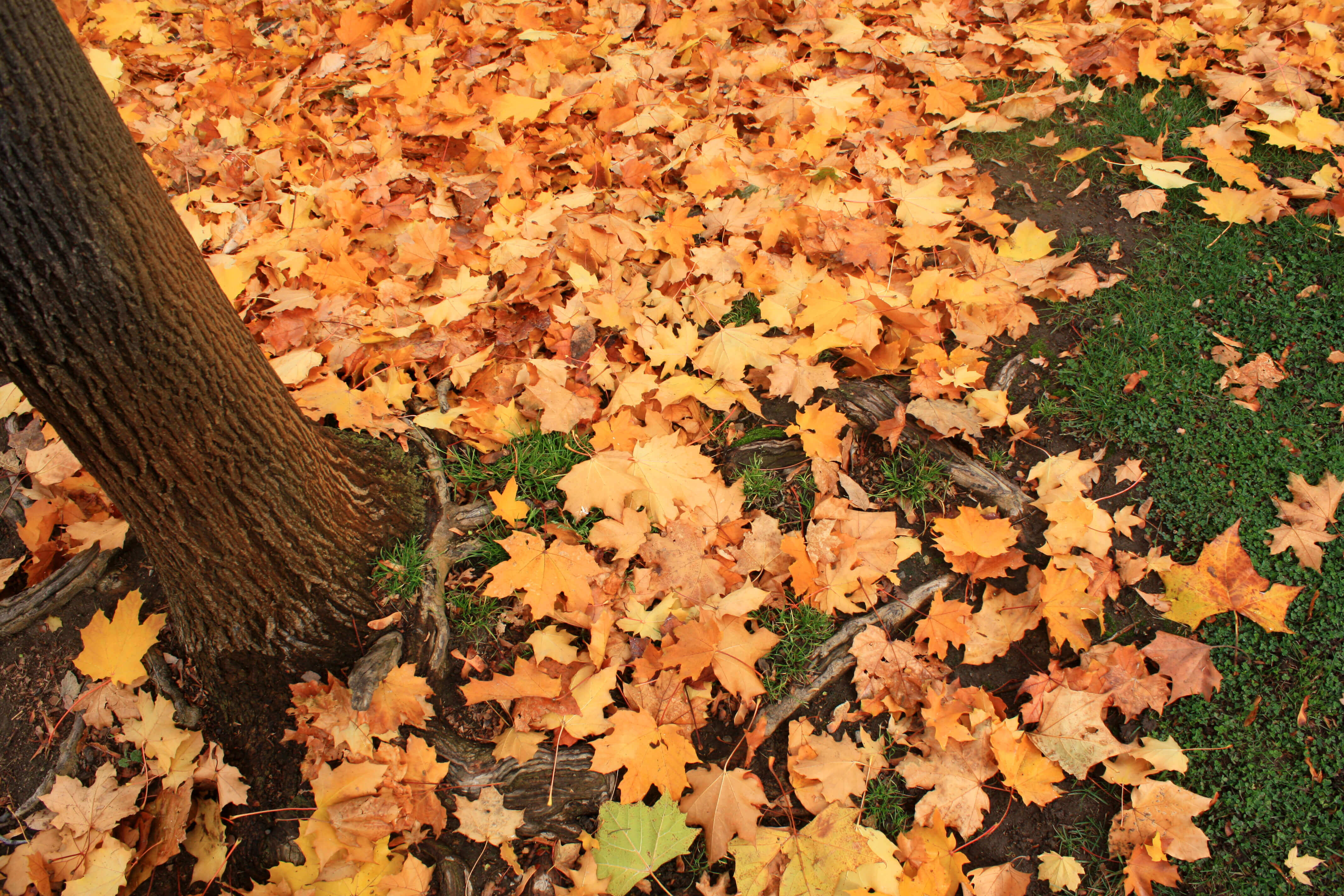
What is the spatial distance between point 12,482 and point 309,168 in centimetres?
184

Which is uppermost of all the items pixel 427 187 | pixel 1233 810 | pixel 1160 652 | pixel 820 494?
pixel 427 187

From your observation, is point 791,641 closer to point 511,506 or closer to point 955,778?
point 955,778

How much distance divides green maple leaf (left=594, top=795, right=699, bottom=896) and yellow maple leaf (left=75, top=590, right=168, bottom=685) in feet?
4.78

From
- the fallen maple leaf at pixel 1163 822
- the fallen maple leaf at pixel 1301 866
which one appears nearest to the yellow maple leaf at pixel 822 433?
the fallen maple leaf at pixel 1163 822

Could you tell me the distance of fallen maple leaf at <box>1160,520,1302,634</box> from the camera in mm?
2252

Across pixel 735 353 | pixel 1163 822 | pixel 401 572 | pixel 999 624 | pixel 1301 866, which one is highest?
pixel 735 353

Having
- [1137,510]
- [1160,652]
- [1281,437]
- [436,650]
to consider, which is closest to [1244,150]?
[1281,437]

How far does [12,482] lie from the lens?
2609 millimetres

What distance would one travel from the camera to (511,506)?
2.43 meters

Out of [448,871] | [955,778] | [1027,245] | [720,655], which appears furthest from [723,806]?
[1027,245]

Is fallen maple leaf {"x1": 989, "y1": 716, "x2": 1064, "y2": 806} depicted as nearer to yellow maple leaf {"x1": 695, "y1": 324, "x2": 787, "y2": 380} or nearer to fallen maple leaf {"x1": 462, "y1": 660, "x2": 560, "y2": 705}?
fallen maple leaf {"x1": 462, "y1": 660, "x2": 560, "y2": 705}

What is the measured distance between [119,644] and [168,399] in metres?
0.98

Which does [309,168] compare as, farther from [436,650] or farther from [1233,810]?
[1233,810]

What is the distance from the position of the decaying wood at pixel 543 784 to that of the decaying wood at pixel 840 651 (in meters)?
0.49
